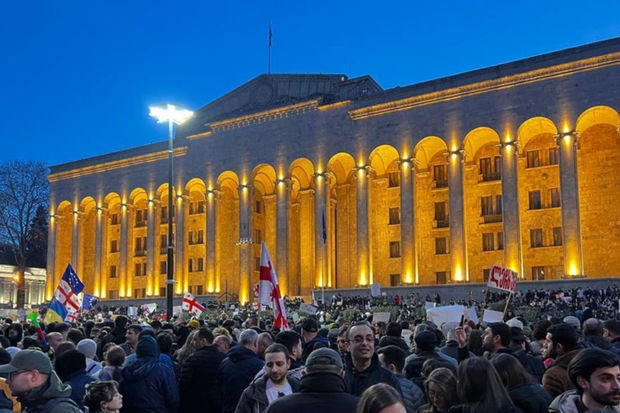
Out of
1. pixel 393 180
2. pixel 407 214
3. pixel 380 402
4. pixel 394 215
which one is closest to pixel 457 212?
pixel 407 214

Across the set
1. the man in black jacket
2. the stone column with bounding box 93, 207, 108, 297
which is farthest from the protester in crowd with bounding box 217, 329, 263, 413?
the stone column with bounding box 93, 207, 108, 297

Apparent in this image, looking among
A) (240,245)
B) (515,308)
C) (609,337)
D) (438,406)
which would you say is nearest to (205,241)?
(240,245)

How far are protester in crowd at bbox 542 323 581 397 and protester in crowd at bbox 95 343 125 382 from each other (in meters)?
4.82

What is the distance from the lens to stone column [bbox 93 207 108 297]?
6162 centimetres

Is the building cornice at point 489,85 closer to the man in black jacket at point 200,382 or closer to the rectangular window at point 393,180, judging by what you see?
A: the rectangular window at point 393,180

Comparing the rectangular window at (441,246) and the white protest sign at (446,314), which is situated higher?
the rectangular window at (441,246)

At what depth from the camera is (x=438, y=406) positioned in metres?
5.34

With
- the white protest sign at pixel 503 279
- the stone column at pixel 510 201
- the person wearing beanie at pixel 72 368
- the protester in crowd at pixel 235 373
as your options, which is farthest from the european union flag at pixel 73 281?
the stone column at pixel 510 201

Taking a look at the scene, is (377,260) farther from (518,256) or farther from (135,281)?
(135,281)

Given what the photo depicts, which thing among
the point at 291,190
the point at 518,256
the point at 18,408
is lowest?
the point at 18,408

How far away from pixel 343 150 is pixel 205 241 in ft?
46.1

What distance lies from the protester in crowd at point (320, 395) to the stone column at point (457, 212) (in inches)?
→ 1580

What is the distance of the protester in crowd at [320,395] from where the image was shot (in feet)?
15.9

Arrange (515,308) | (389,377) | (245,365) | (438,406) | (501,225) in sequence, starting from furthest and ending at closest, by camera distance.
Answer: (501,225) < (515,308) < (245,365) < (389,377) < (438,406)
